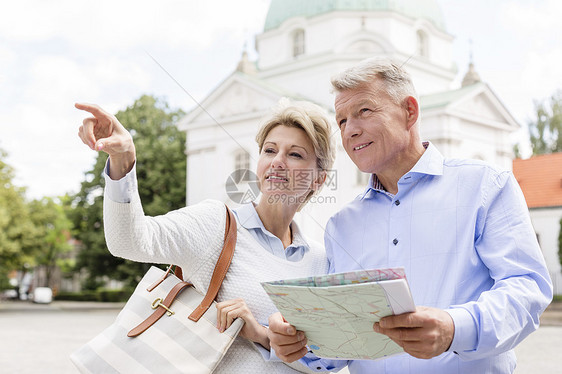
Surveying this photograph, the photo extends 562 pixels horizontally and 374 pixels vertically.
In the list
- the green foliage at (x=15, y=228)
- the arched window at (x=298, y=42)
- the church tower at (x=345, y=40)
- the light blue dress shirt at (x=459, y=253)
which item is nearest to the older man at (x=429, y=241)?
the light blue dress shirt at (x=459, y=253)

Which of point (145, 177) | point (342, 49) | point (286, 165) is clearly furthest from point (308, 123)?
point (342, 49)

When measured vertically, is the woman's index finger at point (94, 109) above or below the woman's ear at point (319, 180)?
above

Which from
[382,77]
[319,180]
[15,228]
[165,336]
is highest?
[382,77]

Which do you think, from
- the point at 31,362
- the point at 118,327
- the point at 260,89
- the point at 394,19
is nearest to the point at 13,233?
the point at 260,89

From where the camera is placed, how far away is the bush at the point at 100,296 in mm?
36678

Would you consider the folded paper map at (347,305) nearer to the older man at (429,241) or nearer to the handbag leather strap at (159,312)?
the older man at (429,241)

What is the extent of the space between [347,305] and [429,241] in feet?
2.08

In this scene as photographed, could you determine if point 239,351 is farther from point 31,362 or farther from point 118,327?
point 31,362

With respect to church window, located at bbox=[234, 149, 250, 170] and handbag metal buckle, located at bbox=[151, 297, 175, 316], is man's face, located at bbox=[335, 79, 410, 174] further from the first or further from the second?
church window, located at bbox=[234, 149, 250, 170]

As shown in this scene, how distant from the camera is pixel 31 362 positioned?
11.1 m

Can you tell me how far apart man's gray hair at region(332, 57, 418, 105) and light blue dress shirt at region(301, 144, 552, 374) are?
9.9 inches

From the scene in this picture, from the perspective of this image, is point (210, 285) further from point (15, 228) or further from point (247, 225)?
point (15, 228)

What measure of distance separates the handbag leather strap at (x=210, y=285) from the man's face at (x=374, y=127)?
0.63 meters

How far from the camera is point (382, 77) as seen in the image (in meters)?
2.22
